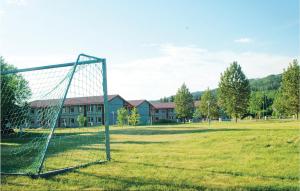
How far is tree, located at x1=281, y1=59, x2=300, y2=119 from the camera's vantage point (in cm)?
5672

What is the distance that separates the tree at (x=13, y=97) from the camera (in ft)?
73.0

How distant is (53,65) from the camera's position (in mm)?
11508

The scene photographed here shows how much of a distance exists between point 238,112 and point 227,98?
3.20 meters

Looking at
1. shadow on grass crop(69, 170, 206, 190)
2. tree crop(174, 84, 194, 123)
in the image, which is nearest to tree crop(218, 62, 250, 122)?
tree crop(174, 84, 194, 123)

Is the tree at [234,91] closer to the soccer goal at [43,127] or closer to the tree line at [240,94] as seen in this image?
the tree line at [240,94]

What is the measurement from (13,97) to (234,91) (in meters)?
45.2

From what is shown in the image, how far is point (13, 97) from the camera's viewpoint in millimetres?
24422

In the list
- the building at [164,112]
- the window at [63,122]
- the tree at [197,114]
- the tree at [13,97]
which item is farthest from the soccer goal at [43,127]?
the building at [164,112]

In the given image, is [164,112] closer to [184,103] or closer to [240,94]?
[184,103]

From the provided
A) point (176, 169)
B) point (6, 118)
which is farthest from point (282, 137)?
point (6, 118)

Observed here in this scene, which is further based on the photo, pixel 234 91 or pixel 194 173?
pixel 234 91

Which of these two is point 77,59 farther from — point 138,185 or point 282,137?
point 282,137

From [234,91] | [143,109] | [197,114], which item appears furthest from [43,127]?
[197,114]

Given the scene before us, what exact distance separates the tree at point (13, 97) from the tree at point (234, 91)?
43181 millimetres
